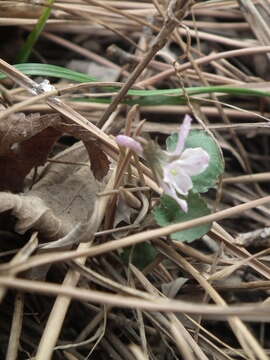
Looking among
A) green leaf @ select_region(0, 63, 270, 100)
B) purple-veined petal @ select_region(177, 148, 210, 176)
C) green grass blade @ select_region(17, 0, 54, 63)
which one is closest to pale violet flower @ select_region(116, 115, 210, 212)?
purple-veined petal @ select_region(177, 148, 210, 176)

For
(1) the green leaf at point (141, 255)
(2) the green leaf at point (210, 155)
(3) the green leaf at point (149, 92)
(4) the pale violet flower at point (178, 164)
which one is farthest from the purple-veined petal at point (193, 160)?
(3) the green leaf at point (149, 92)

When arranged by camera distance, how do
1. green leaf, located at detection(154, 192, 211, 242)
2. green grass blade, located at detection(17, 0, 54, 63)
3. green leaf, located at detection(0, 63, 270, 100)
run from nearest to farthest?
1. green leaf, located at detection(154, 192, 211, 242)
2. green leaf, located at detection(0, 63, 270, 100)
3. green grass blade, located at detection(17, 0, 54, 63)

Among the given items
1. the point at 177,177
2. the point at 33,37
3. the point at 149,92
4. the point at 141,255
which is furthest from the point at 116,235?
the point at 33,37

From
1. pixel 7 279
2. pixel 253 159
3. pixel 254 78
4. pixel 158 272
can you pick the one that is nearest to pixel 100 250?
pixel 7 279

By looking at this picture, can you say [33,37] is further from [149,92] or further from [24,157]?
[24,157]

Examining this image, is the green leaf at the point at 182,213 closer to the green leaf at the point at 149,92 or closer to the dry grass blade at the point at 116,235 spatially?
the dry grass blade at the point at 116,235

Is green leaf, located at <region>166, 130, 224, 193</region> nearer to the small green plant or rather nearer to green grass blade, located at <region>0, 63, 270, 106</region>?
the small green plant

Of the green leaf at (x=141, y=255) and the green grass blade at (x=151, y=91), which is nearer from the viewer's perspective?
the green leaf at (x=141, y=255)
